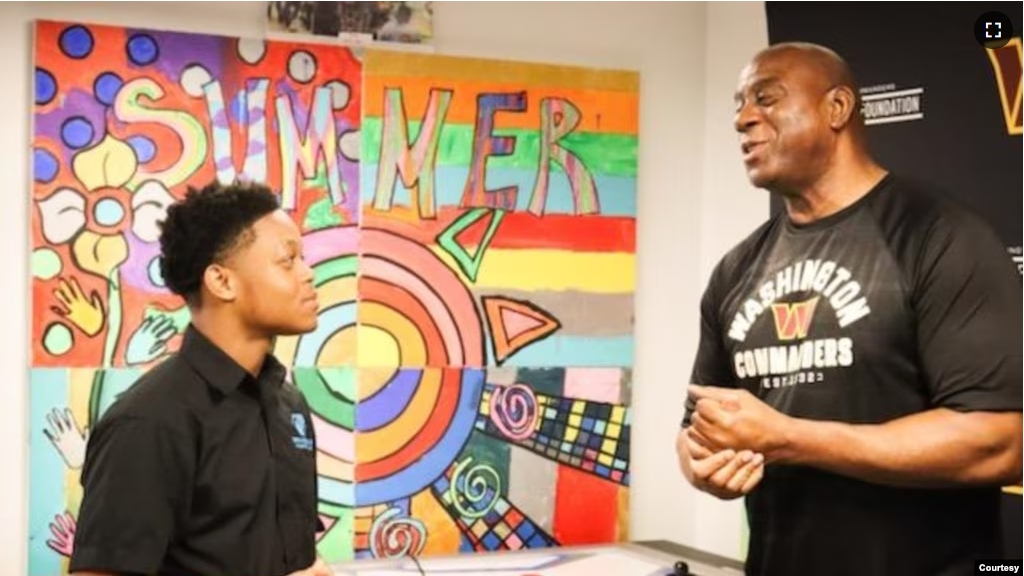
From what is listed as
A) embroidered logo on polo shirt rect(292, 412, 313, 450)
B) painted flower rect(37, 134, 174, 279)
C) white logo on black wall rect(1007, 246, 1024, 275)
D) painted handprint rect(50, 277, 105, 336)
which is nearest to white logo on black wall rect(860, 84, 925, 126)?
white logo on black wall rect(1007, 246, 1024, 275)

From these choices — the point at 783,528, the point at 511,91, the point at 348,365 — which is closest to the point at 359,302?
the point at 348,365

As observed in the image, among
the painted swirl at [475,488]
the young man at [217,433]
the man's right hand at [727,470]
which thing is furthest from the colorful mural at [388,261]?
the man's right hand at [727,470]

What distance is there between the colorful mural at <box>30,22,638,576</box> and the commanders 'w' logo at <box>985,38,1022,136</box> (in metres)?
1.30

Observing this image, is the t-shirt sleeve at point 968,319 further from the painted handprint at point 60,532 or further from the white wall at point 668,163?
the painted handprint at point 60,532

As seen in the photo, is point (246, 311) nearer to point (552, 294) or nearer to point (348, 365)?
point (348, 365)

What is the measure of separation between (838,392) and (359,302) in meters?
2.09

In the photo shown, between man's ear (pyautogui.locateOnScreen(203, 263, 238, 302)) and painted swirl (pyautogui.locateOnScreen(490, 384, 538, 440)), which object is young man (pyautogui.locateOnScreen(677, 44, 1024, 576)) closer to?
man's ear (pyautogui.locateOnScreen(203, 263, 238, 302))

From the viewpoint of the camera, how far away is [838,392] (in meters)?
1.91

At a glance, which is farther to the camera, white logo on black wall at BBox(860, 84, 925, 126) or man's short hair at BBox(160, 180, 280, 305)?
white logo on black wall at BBox(860, 84, 925, 126)

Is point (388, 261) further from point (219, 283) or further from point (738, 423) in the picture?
point (738, 423)

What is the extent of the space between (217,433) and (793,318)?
2.80ft

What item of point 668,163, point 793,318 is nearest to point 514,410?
point 668,163

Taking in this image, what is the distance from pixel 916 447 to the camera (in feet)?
5.83

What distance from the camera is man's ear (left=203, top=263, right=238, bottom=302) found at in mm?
2057
